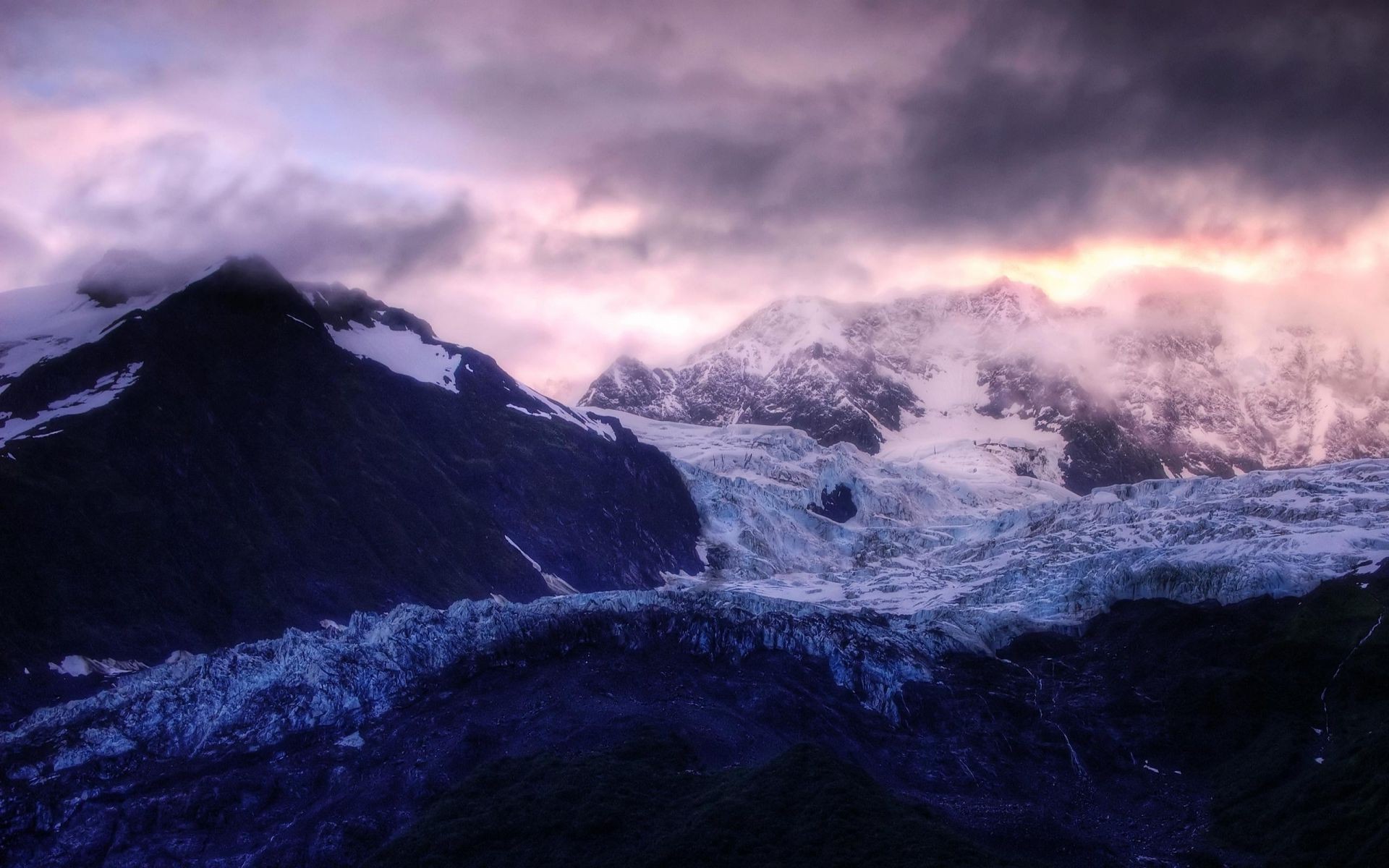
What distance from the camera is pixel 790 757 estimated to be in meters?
119

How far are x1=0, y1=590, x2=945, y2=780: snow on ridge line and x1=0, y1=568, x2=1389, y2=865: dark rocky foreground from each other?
552 millimetres

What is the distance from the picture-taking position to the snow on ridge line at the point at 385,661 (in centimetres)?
12712

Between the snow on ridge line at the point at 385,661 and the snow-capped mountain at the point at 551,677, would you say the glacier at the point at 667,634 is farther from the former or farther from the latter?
the snow-capped mountain at the point at 551,677

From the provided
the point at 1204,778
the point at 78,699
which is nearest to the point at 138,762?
the point at 78,699

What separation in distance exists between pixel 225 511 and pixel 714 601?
2952 inches

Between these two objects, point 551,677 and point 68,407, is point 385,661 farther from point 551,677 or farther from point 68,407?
point 68,407

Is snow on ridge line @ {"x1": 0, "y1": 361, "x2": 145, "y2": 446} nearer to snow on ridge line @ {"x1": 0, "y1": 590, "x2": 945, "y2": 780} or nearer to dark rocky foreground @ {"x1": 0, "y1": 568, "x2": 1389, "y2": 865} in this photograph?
snow on ridge line @ {"x1": 0, "y1": 590, "x2": 945, "y2": 780}

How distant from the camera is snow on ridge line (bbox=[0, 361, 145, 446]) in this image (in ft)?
592

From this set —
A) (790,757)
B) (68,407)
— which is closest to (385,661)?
(790,757)

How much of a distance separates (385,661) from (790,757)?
50461 mm

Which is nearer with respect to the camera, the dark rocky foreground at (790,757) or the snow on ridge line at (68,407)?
the dark rocky foreground at (790,757)

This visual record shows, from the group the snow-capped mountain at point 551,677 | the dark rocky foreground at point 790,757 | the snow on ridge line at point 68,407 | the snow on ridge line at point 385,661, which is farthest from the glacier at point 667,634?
the snow on ridge line at point 68,407

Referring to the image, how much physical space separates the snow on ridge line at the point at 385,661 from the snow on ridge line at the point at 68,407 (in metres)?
56.8

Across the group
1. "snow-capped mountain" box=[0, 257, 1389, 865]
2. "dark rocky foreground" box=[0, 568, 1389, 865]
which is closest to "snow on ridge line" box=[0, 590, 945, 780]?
"snow-capped mountain" box=[0, 257, 1389, 865]
